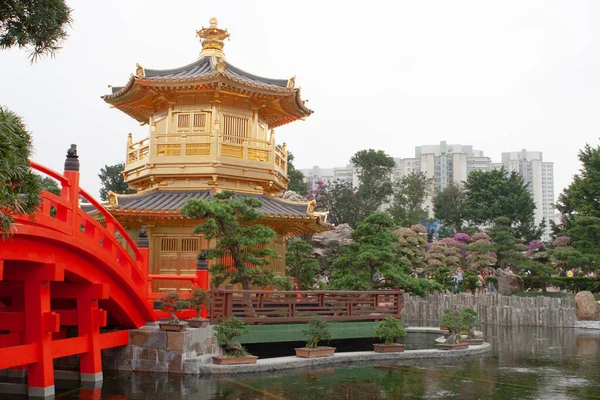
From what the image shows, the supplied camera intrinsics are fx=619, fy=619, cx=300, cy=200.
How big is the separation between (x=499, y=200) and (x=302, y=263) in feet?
117

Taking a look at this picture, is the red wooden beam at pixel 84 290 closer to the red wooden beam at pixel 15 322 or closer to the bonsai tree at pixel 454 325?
the red wooden beam at pixel 15 322

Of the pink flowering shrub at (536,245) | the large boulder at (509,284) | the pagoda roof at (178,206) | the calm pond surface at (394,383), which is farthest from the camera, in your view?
the pink flowering shrub at (536,245)

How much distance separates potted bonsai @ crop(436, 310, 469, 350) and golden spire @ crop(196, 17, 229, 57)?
11444mm

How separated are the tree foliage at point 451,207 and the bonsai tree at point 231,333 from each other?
146 feet

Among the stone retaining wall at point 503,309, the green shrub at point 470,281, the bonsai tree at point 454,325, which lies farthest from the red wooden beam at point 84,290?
the green shrub at point 470,281

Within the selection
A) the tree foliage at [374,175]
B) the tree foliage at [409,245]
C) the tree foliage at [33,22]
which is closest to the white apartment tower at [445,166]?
the tree foliage at [374,175]

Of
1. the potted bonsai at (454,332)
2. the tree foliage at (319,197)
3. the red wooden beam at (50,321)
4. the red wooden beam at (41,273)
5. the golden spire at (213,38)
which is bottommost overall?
the potted bonsai at (454,332)

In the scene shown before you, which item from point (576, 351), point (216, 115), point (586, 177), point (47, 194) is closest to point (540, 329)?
point (576, 351)

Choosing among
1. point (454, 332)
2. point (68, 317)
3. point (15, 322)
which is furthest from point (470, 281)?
point (15, 322)

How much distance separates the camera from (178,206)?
56.2 ft

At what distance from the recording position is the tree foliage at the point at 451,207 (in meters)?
56.0

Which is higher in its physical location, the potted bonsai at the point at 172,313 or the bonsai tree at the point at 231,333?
the potted bonsai at the point at 172,313

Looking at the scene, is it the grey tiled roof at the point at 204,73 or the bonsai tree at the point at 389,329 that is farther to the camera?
the grey tiled roof at the point at 204,73

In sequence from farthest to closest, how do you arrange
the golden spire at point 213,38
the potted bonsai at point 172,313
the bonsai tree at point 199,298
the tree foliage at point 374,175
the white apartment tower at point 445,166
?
the white apartment tower at point 445,166, the tree foliage at point 374,175, the golden spire at point 213,38, the bonsai tree at point 199,298, the potted bonsai at point 172,313
